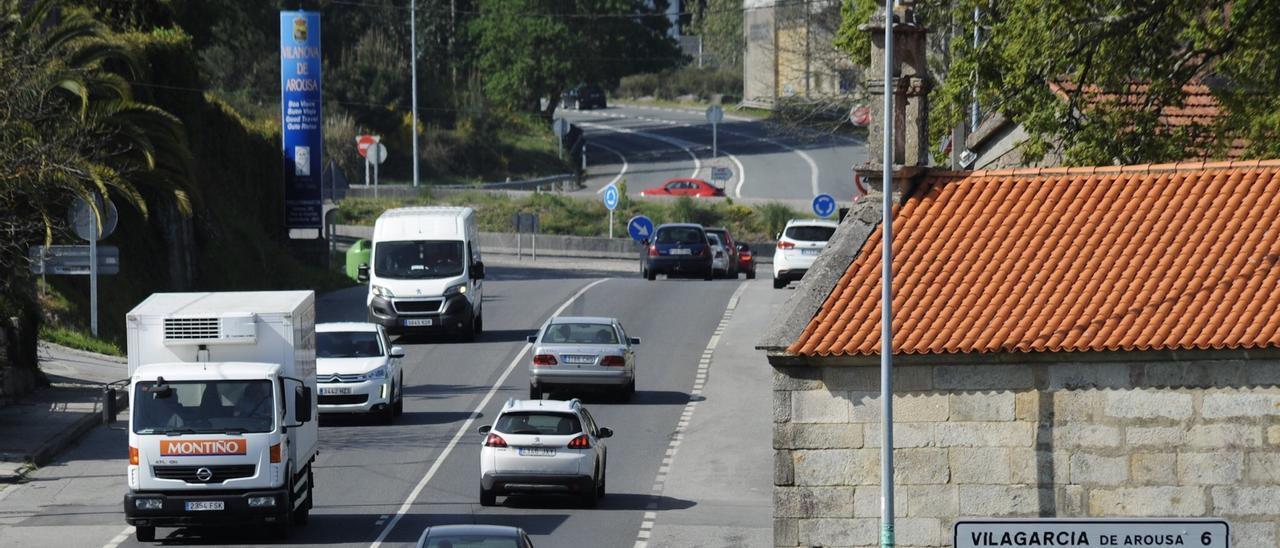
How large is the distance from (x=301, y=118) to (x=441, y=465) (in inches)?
939

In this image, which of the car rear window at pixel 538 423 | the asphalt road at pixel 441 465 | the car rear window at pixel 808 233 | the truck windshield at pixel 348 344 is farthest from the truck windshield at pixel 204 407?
the car rear window at pixel 808 233

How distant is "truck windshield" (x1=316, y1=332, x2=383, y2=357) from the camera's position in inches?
1208

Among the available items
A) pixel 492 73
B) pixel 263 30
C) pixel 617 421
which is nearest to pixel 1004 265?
pixel 617 421

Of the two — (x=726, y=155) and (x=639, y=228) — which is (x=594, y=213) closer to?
(x=639, y=228)

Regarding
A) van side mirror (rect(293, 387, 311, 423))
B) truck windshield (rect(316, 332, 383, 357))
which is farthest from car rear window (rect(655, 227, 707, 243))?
van side mirror (rect(293, 387, 311, 423))

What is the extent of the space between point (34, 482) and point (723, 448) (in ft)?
34.8

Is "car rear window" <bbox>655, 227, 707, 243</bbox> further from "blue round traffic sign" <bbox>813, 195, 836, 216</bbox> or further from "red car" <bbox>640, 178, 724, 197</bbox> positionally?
"red car" <bbox>640, 178, 724, 197</bbox>

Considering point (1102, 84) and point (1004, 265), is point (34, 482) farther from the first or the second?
point (1102, 84)

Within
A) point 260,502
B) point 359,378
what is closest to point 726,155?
point 359,378

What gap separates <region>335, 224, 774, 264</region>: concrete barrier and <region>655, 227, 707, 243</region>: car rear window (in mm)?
13211

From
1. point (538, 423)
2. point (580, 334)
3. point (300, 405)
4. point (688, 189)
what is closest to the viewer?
point (300, 405)

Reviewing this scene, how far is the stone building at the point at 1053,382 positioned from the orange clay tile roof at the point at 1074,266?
0.08 feet

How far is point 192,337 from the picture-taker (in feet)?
72.1

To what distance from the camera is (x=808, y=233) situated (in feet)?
145
